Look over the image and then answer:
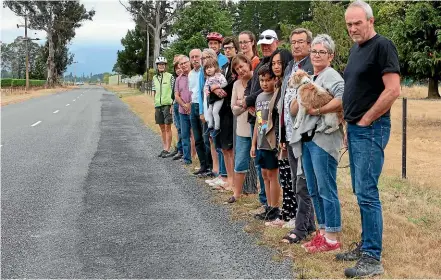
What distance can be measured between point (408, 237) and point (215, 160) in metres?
3.79

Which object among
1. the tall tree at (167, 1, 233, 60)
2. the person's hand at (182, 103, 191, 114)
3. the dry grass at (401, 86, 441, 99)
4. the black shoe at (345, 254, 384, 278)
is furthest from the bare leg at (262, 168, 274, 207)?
the dry grass at (401, 86, 441, 99)

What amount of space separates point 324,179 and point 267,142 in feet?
3.87

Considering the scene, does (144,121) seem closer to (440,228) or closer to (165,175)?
(165,175)

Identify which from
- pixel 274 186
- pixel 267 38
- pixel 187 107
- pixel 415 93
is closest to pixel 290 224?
pixel 274 186

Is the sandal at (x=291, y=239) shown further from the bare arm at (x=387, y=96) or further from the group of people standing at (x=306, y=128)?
the bare arm at (x=387, y=96)

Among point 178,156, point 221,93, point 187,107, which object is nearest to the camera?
point 221,93

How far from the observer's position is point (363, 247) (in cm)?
412

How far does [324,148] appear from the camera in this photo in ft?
14.5

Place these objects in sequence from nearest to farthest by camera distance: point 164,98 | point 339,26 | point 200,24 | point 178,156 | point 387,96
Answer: point 387,96, point 178,156, point 164,98, point 200,24, point 339,26

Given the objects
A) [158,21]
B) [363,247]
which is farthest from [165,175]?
[158,21]

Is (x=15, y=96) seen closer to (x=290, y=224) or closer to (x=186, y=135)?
(x=186, y=135)

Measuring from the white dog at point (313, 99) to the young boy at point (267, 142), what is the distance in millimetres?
808

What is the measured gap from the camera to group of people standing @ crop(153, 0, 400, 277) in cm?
392

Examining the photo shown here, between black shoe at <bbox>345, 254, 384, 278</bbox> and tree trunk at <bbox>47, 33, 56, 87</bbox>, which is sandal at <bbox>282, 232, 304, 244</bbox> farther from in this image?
tree trunk at <bbox>47, 33, 56, 87</bbox>
